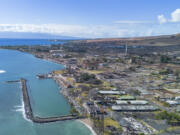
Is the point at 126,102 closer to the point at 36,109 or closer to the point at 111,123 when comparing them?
the point at 111,123

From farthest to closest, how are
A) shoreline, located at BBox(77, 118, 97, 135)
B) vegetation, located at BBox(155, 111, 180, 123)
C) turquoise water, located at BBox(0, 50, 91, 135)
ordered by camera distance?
1. vegetation, located at BBox(155, 111, 180, 123)
2. turquoise water, located at BBox(0, 50, 91, 135)
3. shoreline, located at BBox(77, 118, 97, 135)

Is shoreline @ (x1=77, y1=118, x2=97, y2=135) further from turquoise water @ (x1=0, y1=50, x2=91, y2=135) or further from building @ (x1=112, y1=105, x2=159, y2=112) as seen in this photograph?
building @ (x1=112, y1=105, x2=159, y2=112)

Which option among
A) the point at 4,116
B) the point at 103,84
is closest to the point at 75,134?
the point at 4,116

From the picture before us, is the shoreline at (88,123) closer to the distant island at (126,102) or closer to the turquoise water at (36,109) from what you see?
the distant island at (126,102)

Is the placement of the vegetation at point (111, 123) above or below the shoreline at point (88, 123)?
above

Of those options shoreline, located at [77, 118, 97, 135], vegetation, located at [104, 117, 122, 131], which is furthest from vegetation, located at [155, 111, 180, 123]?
shoreline, located at [77, 118, 97, 135]

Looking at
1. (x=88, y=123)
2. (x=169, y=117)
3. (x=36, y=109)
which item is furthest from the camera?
(x=36, y=109)

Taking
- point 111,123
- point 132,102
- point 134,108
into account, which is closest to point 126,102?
point 132,102

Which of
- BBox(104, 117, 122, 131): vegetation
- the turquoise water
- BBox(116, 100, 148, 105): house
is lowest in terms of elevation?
the turquoise water

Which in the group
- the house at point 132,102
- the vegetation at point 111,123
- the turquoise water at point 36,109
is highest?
the house at point 132,102

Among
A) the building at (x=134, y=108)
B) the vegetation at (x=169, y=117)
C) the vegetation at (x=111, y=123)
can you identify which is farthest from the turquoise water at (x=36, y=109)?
the vegetation at (x=169, y=117)

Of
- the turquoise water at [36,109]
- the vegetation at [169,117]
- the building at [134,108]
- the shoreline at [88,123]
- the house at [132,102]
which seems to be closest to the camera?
the shoreline at [88,123]

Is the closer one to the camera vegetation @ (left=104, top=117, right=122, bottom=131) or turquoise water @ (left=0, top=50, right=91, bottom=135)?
vegetation @ (left=104, top=117, right=122, bottom=131)
